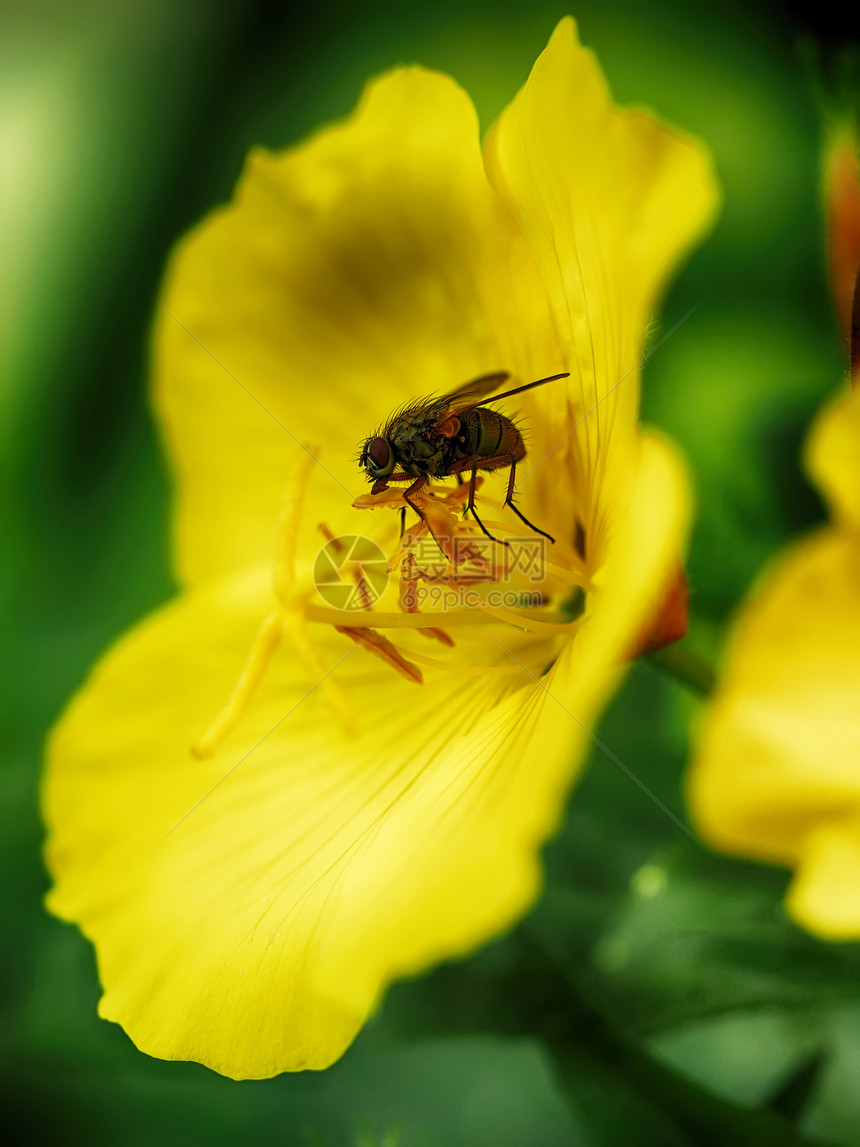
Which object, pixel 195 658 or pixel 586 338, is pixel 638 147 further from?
pixel 195 658

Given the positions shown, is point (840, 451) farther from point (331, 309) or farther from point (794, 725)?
point (331, 309)

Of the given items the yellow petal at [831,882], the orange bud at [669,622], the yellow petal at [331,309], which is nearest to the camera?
the yellow petal at [831,882]

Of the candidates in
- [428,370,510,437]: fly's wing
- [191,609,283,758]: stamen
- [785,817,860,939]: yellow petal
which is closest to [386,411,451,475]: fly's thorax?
[428,370,510,437]: fly's wing

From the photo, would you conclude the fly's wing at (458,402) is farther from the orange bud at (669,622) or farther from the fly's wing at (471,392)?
the orange bud at (669,622)

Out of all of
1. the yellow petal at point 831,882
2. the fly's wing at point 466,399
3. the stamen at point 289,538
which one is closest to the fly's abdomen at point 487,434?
the fly's wing at point 466,399

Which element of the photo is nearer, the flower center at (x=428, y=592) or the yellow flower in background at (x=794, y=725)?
the yellow flower in background at (x=794, y=725)

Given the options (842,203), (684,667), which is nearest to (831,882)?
(684,667)
